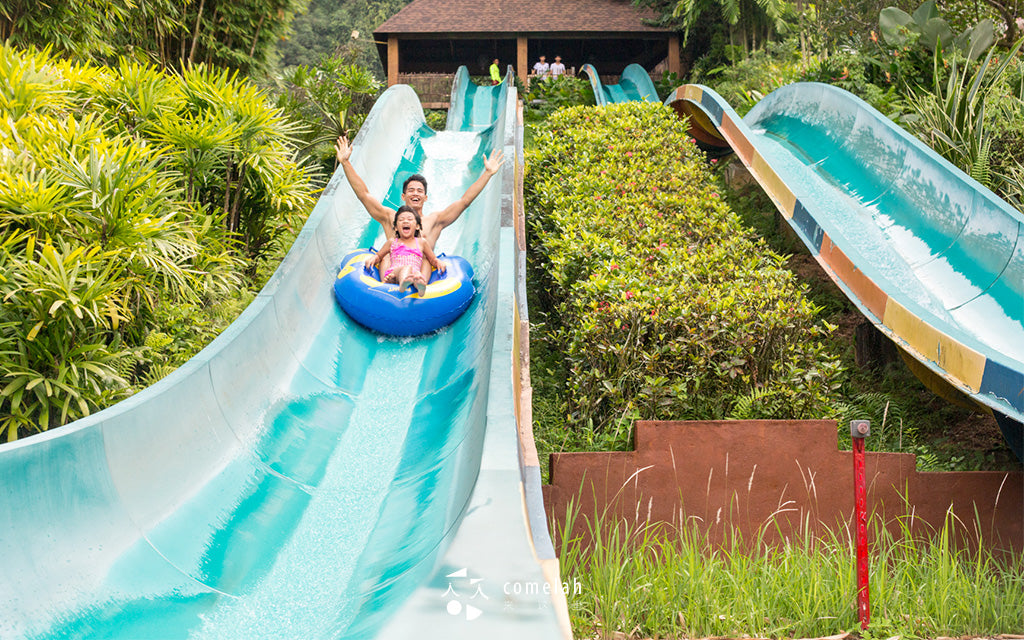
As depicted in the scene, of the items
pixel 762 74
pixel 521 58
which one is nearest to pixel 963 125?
pixel 762 74

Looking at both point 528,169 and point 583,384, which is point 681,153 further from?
point 583,384

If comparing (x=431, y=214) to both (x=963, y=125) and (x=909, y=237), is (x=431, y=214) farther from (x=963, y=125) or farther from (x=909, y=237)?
(x=963, y=125)

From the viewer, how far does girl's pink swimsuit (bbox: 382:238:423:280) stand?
6.08 metres

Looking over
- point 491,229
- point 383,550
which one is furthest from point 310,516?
point 491,229

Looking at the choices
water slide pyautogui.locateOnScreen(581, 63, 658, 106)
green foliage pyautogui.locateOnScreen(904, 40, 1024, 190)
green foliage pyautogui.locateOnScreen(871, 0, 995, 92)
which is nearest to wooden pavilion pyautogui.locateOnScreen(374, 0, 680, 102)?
water slide pyautogui.locateOnScreen(581, 63, 658, 106)

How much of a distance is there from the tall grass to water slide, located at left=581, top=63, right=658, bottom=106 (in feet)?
45.0

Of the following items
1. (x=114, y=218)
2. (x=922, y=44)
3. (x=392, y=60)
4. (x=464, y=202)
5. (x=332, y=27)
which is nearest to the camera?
(x=114, y=218)

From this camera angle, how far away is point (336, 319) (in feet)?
19.4

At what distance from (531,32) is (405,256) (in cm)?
1704

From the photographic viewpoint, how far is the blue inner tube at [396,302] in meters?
5.84

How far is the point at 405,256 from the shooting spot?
6.12 metres

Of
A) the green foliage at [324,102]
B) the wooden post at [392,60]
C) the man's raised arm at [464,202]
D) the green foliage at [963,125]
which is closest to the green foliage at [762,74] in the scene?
the green foliage at [963,125]

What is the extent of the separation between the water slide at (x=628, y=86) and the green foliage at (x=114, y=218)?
9961 millimetres

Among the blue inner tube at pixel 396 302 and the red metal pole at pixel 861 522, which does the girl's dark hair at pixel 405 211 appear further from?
the red metal pole at pixel 861 522
